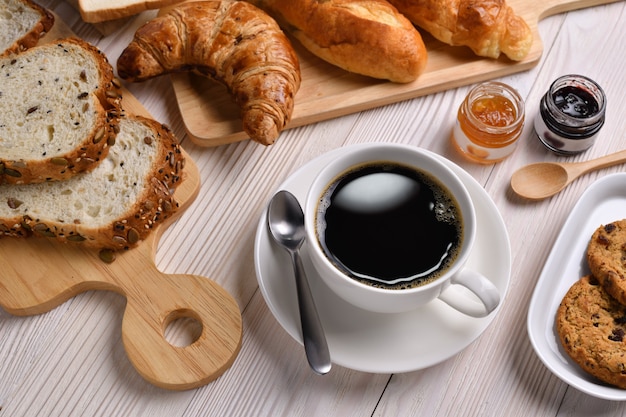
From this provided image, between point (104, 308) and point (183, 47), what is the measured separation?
0.74m

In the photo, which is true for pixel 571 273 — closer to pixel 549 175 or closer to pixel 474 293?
pixel 549 175

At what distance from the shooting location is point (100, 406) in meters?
1.64

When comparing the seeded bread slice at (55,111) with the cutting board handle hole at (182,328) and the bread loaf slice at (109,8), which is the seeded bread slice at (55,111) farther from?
the cutting board handle hole at (182,328)

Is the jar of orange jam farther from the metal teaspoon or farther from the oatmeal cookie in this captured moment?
the metal teaspoon

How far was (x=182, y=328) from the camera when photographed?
5.62 feet

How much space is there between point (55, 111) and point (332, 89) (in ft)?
2.49

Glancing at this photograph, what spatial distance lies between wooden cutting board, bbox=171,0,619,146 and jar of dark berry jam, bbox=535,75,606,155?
176 millimetres

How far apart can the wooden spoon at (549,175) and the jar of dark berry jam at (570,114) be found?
59 mm

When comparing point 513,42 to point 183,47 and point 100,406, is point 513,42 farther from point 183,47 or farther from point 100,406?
point 100,406

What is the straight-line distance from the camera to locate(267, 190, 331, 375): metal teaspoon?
1.51m

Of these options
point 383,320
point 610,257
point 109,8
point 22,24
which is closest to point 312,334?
point 383,320

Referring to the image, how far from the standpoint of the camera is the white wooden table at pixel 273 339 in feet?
5.36

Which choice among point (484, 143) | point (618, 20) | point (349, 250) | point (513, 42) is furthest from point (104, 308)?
point (618, 20)

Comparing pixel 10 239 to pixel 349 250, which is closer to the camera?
pixel 349 250
